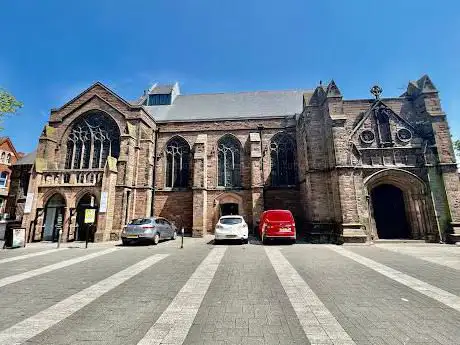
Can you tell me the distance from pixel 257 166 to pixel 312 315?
1443 centimetres

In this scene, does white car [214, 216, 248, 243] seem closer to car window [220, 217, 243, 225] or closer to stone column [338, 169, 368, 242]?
car window [220, 217, 243, 225]

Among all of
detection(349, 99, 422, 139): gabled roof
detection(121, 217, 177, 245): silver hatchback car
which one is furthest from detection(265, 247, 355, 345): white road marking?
detection(349, 99, 422, 139): gabled roof

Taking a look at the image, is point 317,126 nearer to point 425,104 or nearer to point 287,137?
point 287,137

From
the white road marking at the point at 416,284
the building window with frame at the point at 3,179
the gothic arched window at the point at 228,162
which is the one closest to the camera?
the white road marking at the point at 416,284

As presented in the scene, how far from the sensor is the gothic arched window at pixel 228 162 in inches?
765

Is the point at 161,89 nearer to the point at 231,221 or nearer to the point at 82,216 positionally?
the point at 82,216

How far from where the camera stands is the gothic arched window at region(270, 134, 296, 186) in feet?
62.3

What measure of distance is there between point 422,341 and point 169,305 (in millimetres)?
3823

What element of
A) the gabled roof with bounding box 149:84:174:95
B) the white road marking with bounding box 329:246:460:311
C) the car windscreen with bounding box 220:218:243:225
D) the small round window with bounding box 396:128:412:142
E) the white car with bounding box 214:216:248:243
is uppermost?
the gabled roof with bounding box 149:84:174:95

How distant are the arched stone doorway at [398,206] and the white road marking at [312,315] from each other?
10.1m

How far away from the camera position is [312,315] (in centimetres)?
379

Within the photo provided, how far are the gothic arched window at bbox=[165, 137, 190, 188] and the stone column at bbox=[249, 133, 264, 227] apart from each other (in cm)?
571

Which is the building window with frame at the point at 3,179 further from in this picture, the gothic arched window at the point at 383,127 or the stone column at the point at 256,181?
the gothic arched window at the point at 383,127

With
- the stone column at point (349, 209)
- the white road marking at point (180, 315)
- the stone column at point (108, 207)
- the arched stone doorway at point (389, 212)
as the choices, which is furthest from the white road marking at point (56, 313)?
the arched stone doorway at point (389, 212)
